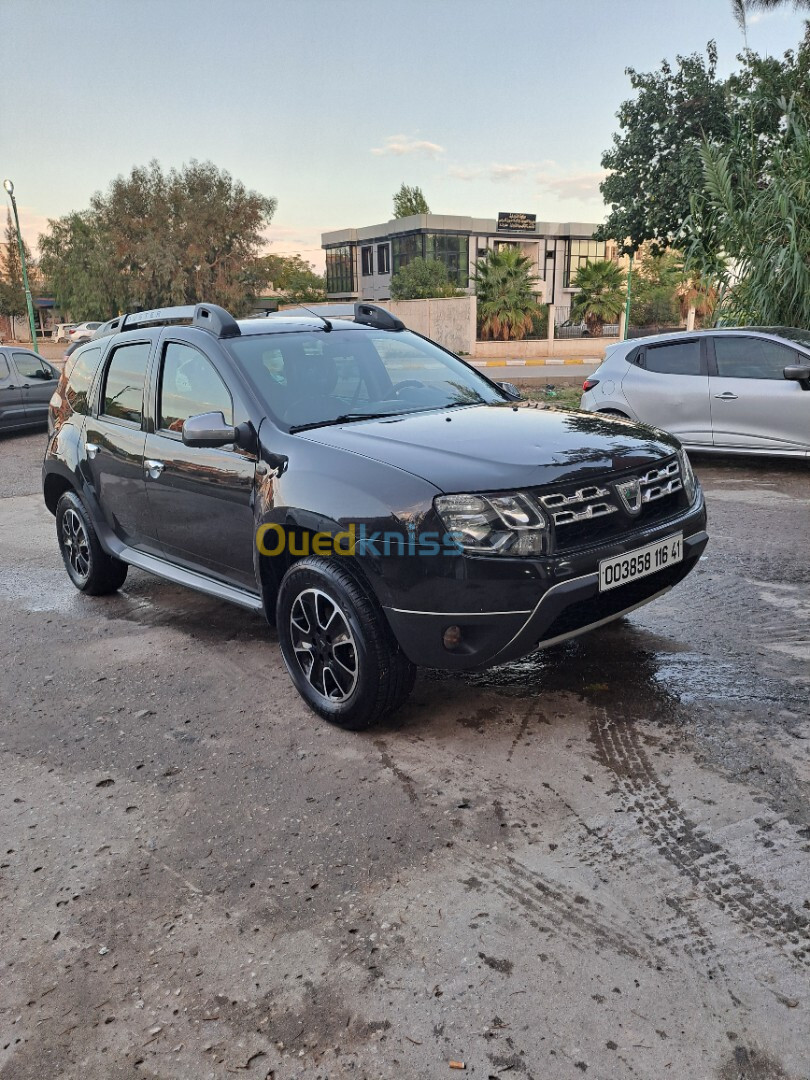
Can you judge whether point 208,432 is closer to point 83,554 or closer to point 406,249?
point 83,554

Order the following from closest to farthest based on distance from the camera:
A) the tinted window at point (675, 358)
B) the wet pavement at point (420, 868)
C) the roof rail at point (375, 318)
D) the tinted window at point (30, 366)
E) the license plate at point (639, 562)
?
the wet pavement at point (420, 868)
the license plate at point (639, 562)
the roof rail at point (375, 318)
the tinted window at point (675, 358)
the tinted window at point (30, 366)

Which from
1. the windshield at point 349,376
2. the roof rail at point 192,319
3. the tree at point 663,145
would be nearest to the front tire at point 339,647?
the windshield at point 349,376

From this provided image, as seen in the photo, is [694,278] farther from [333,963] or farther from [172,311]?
[333,963]

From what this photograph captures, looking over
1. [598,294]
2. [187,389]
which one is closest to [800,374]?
[187,389]

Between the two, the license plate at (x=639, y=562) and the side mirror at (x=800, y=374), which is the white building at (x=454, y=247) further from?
the license plate at (x=639, y=562)

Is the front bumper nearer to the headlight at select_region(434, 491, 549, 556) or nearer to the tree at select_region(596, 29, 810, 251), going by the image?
the headlight at select_region(434, 491, 549, 556)

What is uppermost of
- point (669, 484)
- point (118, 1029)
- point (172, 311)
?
point (172, 311)

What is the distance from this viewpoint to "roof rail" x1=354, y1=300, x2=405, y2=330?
5.15 metres

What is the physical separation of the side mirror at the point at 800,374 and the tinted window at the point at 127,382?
648 centimetres

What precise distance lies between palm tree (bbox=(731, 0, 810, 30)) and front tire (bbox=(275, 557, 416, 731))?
22.6 metres

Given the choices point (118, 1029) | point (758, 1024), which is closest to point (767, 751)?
point (758, 1024)

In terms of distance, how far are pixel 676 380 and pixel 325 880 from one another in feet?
25.9

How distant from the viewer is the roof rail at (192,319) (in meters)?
4.46

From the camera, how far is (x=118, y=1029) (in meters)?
2.23
